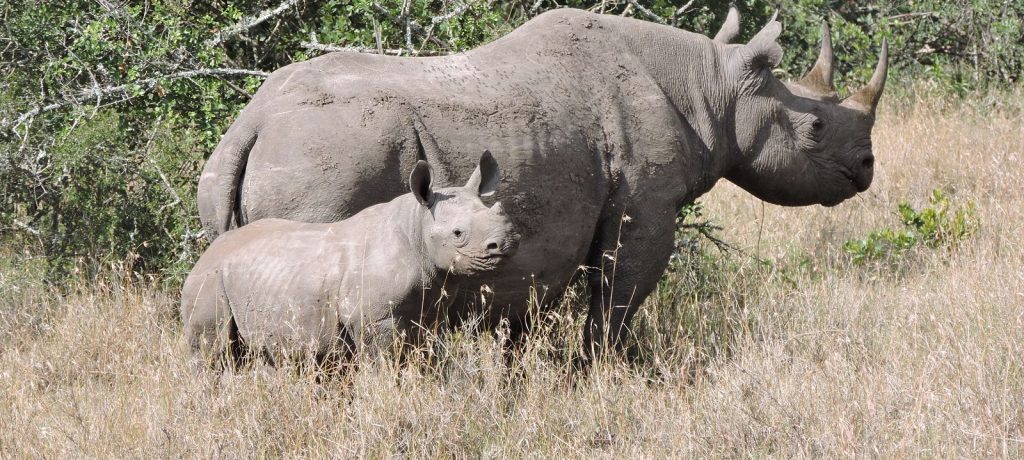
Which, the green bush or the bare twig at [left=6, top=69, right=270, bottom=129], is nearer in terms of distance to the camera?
the bare twig at [left=6, top=69, right=270, bottom=129]

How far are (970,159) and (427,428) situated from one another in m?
7.21

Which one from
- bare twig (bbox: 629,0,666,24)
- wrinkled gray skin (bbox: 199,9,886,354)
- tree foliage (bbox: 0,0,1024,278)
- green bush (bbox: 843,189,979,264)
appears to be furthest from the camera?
green bush (bbox: 843,189,979,264)

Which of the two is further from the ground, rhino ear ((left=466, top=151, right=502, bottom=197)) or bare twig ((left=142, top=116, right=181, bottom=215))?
rhino ear ((left=466, top=151, right=502, bottom=197))

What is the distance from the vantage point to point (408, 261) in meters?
5.21

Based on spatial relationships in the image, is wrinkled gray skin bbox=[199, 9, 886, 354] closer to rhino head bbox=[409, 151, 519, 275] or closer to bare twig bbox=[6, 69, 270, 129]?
rhino head bbox=[409, 151, 519, 275]

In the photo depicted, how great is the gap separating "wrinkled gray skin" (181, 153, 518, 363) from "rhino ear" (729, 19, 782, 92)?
2226 mm

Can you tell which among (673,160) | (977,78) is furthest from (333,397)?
(977,78)

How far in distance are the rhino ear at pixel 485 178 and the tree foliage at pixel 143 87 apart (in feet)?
7.24

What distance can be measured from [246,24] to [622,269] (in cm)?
314

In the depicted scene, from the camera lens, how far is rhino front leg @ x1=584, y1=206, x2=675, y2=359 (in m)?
6.43

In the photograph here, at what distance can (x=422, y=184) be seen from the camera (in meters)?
5.10

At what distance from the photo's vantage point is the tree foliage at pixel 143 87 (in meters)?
7.75

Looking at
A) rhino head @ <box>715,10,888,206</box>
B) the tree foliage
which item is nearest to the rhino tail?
the tree foliage

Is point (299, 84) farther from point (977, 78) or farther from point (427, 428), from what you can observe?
point (977, 78)
